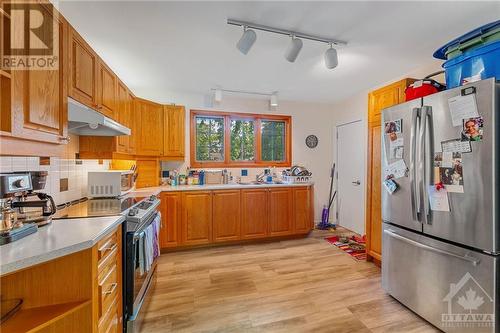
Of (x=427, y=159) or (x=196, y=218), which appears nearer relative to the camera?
(x=427, y=159)

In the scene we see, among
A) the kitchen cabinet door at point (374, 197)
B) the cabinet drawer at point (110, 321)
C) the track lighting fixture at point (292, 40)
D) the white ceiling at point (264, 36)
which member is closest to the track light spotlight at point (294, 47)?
the track lighting fixture at point (292, 40)

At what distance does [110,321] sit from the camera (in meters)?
1.41

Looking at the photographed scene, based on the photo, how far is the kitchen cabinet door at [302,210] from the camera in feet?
A: 12.4

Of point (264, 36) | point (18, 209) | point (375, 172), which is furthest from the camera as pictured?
point (375, 172)

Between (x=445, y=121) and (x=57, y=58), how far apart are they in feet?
8.89

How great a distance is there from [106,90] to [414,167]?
2905 mm

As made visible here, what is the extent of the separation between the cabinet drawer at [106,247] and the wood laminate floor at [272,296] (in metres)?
0.79

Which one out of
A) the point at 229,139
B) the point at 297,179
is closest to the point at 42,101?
the point at 229,139

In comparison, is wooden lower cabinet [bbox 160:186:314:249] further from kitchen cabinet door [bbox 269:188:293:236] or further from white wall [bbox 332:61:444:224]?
white wall [bbox 332:61:444:224]

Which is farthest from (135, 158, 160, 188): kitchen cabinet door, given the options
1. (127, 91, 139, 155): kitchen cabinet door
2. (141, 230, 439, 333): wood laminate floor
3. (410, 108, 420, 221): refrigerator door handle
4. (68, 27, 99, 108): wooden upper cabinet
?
(410, 108, 420, 221): refrigerator door handle

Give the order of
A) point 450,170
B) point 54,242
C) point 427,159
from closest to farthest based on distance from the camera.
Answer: point 54,242, point 450,170, point 427,159

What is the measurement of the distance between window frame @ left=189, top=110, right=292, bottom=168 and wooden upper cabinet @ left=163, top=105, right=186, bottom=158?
0.35 metres

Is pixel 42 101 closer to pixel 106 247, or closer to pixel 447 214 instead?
pixel 106 247

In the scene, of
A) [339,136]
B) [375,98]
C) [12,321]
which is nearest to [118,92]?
[12,321]
